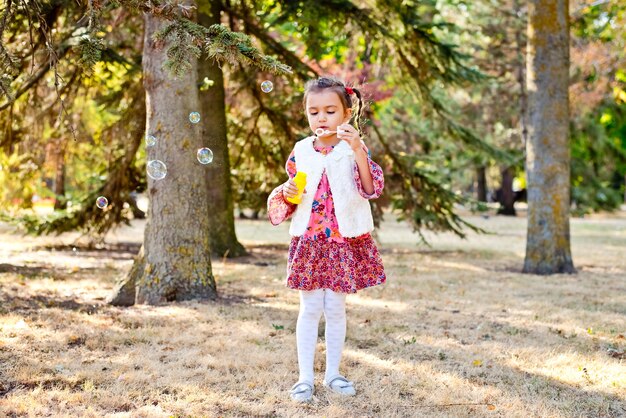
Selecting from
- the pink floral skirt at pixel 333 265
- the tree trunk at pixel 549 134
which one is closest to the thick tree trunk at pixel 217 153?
the tree trunk at pixel 549 134

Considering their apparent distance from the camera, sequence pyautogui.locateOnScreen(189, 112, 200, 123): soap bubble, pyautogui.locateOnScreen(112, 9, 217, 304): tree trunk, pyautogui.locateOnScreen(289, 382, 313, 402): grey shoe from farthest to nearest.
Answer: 1. pyautogui.locateOnScreen(112, 9, 217, 304): tree trunk
2. pyautogui.locateOnScreen(189, 112, 200, 123): soap bubble
3. pyautogui.locateOnScreen(289, 382, 313, 402): grey shoe

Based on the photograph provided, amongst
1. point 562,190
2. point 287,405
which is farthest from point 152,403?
point 562,190

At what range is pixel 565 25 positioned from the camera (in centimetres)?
911

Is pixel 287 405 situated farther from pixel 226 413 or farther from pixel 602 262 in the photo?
pixel 602 262

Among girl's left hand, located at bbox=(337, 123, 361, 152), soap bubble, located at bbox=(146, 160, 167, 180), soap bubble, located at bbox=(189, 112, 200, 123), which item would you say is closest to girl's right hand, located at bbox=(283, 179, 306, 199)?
girl's left hand, located at bbox=(337, 123, 361, 152)

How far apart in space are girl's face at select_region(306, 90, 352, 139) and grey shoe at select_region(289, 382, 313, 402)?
1.54m

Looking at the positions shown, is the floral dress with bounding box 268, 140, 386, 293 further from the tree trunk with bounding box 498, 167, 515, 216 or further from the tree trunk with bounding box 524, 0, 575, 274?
the tree trunk with bounding box 498, 167, 515, 216

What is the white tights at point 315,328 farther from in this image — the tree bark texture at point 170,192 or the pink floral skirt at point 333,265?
the tree bark texture at point 170,192

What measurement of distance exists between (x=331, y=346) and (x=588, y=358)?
6.64ft

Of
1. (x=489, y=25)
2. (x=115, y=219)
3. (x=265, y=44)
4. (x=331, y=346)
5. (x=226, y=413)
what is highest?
(x=489, y=25)

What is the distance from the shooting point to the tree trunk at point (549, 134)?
9.03m

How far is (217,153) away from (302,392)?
642 centimetres

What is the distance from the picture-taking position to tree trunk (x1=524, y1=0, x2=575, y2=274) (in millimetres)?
9031

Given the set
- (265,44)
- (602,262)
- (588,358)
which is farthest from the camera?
(602,262)
